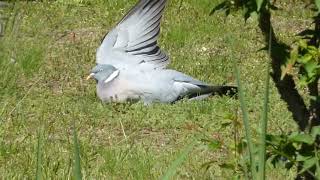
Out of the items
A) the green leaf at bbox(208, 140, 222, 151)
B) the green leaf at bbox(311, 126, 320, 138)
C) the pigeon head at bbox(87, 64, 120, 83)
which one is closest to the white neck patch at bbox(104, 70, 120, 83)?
the pigeon head at bbox(87, 64, 120, 83)

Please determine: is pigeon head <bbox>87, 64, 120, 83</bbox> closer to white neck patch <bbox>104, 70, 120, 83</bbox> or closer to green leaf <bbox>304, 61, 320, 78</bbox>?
white neck patch <bbox>104, 70, 120, 83</bbox>

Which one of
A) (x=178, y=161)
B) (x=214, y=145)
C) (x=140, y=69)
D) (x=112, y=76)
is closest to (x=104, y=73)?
(x=112, y=76)

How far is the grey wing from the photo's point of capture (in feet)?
23.0

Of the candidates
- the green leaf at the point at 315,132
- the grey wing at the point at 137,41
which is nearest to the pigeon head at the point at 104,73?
the grey wing at the point at 137,41

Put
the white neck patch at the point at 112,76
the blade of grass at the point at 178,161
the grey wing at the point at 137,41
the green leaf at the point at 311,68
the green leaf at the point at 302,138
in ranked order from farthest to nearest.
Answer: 1. the grey wing at the point at 137,41
2. the white neck patch at the point at 112,76
3. the green leaf at the point at 311,68
4. the green leaf at the point at 302,138
5. the blade of grass at the point at 178,161

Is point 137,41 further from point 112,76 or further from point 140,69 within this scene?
point 112,76

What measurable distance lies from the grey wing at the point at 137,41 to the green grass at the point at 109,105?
0.32 metres

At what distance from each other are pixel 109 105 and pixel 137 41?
2.65ft

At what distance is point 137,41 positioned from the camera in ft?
23.4

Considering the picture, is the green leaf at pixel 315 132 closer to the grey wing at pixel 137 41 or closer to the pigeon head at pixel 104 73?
the pigeon head at pixel 104 73

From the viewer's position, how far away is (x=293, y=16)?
933 cm

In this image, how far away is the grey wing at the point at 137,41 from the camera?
276 inches

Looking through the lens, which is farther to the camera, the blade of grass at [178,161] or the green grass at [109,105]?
the green grass at [109,105]

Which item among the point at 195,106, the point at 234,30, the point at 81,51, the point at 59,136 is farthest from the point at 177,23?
the point at 59,136
